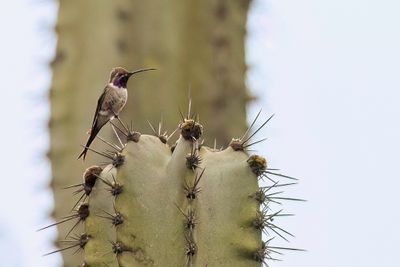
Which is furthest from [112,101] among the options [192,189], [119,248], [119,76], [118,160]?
[119,248]

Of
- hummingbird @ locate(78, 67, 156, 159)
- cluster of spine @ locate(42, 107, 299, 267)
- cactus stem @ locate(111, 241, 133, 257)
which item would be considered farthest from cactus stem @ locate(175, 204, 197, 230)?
hummingbird @ locate(78, 67, 156, 159)

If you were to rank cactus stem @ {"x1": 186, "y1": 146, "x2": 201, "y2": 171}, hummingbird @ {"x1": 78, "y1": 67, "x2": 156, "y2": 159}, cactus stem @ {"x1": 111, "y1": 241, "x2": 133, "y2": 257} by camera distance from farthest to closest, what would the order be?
hummingbird @ {"x1": 78, "y1": 67, "x2": 156, "y2": 159}
cactus stem @ {"x1": 186, "y1": 146, "x2": 201, "y2": 171}
cactus stem @ {"x1": 111, "y1": 241, "x2": 133, "y2": 257}

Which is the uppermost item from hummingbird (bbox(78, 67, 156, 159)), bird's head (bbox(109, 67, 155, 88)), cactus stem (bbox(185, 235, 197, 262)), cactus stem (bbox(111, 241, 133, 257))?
bird's head (bbox(109, 67, 155, 88))

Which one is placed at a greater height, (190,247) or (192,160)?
(192,160)

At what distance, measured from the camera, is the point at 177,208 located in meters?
3.35

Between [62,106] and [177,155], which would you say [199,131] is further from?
[62,106]

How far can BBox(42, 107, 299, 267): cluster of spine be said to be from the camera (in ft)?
10.9

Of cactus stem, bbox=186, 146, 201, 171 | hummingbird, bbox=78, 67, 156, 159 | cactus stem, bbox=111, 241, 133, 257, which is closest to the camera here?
cactus stem, bbox=111, 241, 133, 257

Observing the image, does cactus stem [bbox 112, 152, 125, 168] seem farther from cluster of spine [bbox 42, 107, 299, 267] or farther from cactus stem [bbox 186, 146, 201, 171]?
cactus stem [bbox 186, 146, 201, 171]

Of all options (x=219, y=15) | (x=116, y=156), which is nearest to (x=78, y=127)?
(x=219, y=15)

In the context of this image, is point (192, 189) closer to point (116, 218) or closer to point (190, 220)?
point (190, 220)

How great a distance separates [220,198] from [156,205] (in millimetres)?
181

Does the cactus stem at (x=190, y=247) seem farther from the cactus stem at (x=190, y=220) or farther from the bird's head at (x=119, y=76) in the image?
the bird's head at (x=119, y=76)

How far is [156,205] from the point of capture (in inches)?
133
